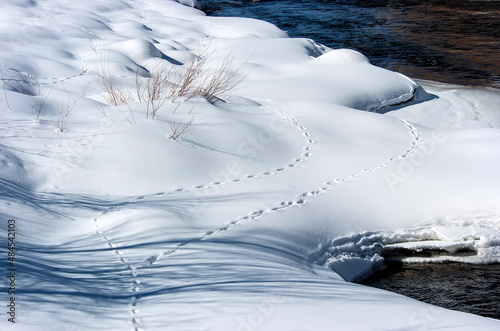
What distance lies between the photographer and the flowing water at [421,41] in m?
3.47

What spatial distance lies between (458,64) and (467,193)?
582 centimetres

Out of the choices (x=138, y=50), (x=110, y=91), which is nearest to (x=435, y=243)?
(x=110, y=91)

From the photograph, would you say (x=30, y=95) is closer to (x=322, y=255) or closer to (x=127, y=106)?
(x=127, y=106)

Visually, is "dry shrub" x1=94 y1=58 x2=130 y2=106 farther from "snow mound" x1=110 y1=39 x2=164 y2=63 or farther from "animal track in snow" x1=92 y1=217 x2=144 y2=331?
"animal track in snow" x1=92 y1=217 x2=144 y2=331

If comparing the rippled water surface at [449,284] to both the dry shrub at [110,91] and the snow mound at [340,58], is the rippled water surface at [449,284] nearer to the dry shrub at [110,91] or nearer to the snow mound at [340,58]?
the dry shrub at [110,91]

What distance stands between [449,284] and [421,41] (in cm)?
812

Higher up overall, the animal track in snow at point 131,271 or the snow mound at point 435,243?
the animal track in snow at point 131,271

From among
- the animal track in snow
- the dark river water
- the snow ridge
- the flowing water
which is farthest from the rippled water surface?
the dark river water

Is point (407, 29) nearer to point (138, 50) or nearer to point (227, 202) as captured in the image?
point (138, 50)

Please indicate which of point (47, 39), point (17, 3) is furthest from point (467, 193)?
point (17, 3)

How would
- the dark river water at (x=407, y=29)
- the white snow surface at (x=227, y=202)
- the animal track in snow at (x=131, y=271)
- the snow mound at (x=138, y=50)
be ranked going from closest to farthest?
the animal track in snow at (x=131, y=271) < the white snow surface at (x=227, y=202) < the snow mound at (x=138, y=50) < the dark river water at (x=407, y=29)

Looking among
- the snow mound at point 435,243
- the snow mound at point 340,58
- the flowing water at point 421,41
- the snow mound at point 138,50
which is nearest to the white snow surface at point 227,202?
the snow mound at point 435,243

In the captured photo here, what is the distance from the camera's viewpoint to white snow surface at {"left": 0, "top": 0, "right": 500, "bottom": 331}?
2.46 meters

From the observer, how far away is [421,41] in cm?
1071
